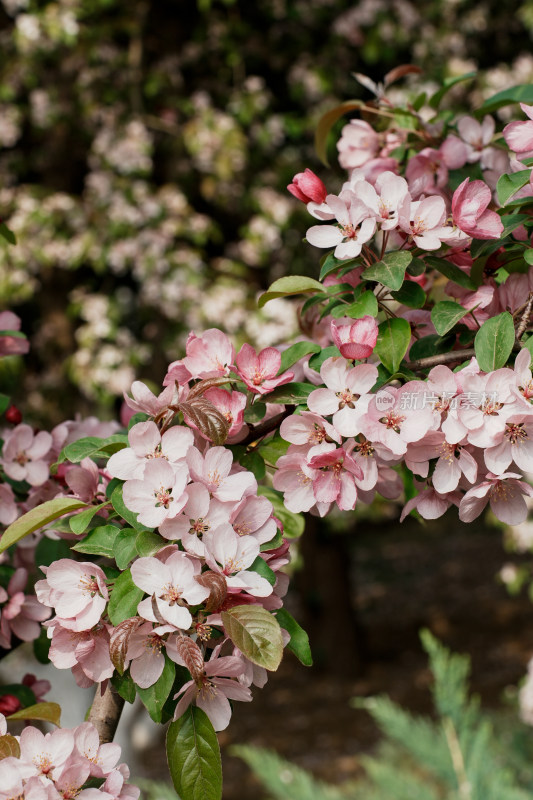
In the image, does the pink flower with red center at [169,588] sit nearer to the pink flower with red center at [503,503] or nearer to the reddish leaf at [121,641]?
the reddish leaf at [121,641]

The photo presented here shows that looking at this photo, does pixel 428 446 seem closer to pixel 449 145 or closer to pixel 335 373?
pixel 335 373

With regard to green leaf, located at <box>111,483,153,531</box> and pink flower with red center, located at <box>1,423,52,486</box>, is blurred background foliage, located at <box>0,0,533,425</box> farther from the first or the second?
green leaf, located at <box>111,483,153,531</box>

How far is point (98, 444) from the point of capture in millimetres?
702

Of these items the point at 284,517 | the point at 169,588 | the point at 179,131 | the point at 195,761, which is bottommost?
the point at 179,131

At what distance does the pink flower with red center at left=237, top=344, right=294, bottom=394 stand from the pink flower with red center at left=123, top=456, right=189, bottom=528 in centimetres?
11

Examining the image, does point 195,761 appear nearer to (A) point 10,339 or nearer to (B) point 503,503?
(B) point 503,503

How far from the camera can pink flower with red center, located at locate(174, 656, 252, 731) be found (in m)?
0.58

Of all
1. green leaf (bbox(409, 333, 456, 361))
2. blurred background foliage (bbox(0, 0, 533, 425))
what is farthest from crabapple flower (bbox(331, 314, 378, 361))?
blurred background foliage (bbox(0, 0, 533, 425))

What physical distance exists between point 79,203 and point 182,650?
3.57 m

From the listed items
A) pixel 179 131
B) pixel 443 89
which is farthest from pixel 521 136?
pixel 179 131

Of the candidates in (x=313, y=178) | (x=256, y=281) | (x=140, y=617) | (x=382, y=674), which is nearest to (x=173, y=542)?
(x=140, y=617)

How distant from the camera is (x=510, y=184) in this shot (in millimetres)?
701

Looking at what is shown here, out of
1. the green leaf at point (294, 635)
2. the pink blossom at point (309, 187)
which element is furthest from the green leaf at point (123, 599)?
the pink blossom at point (309, 187)

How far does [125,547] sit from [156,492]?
0.05 m
